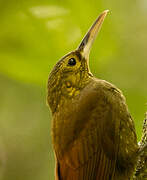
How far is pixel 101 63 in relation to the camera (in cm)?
443

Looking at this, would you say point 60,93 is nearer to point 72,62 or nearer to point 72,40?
point 72,62

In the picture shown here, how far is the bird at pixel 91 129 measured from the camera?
3926 mm

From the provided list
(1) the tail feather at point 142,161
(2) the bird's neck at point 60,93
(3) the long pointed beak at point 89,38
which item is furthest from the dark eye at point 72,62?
(1) the tail feather at point 142,161

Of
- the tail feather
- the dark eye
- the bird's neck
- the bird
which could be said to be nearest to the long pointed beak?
the bird

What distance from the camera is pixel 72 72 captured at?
444cm

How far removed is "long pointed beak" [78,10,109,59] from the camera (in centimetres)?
433

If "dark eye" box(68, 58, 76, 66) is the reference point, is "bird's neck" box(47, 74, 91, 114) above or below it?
below

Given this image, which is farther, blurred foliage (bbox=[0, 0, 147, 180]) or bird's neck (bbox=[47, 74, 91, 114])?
bird's neck (bbox=[47, 74, 91, 114])

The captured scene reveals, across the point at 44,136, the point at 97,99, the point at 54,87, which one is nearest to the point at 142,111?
the point at 97,99

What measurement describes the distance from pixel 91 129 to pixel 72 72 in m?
0.68

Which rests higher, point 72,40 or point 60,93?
point 72,40

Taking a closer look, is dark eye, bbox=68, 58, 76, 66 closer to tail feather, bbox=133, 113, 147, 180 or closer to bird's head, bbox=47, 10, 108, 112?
bird's head, bbox=47, 10, 108, 112

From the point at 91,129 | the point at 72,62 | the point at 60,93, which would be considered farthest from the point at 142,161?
the point at 72,62

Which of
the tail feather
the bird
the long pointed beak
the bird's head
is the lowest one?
the tail feather
